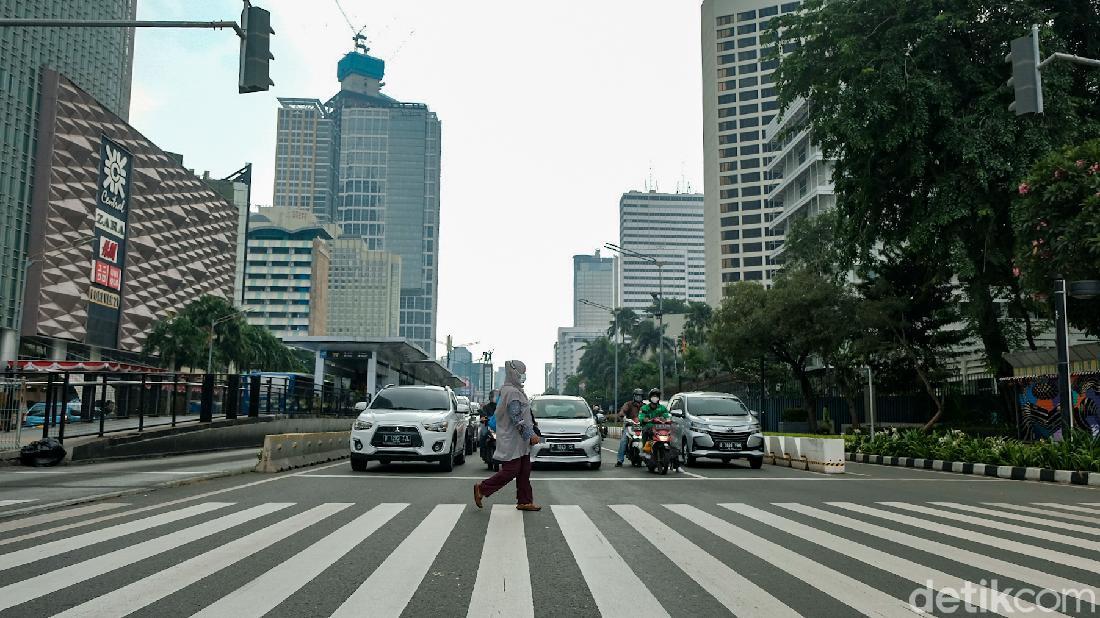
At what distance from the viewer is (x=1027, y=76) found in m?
10.6

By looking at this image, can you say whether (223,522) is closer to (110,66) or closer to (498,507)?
(498,507)

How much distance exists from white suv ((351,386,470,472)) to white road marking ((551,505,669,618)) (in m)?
6.64

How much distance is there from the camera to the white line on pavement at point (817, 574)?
4.60 metres

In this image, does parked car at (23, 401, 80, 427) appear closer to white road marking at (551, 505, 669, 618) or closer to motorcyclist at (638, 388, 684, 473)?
motorcyclist at (638, 388, 684, 473)

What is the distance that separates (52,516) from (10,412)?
9.27 m

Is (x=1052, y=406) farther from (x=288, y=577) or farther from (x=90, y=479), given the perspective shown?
(x=90, y=479)

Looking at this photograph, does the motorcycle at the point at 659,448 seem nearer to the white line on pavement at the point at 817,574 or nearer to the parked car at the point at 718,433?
the parked car at the point at 718,433

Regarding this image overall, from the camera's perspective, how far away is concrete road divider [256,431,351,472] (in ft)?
48.2

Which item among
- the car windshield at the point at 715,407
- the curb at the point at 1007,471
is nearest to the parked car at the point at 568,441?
the car windshield at the point at 715,407

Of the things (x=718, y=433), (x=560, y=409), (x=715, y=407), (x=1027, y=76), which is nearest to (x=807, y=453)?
(x=715, y=407)

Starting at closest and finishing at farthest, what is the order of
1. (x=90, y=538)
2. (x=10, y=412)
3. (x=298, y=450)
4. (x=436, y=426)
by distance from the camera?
1. (x=90, y=538)
2. (x=436, y=426)
3. (x=10, y=412)
4. (x=298, y=450)

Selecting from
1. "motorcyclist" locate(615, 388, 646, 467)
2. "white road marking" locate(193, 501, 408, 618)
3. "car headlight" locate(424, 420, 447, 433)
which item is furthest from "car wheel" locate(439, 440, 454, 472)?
"white road marking" locate(193, 501, 408, 618)

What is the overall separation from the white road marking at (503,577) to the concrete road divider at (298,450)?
809cm

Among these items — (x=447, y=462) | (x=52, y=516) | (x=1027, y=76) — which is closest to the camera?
(x=52, y=516)
